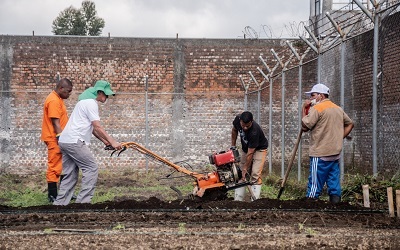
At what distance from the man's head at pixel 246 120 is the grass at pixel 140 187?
1.61m

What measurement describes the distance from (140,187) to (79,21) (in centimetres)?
4151

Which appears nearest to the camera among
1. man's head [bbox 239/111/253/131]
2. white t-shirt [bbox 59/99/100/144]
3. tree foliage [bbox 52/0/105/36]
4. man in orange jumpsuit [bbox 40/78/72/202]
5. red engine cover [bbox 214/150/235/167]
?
white t-shirt [bbox 59/99/100/144]

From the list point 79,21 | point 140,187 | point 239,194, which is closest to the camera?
point 239,194

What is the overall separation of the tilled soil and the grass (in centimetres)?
129

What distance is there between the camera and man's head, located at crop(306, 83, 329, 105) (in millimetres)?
8961

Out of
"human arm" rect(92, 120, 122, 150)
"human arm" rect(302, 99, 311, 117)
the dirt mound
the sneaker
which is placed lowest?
the sneaker

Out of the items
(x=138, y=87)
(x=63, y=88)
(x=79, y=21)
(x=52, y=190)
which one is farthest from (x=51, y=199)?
(x=79, y=21)

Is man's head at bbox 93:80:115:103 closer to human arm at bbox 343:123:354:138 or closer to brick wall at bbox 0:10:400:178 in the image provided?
human arm at bbox 343:123:354:138

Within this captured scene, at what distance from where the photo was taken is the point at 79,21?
54094 millimetres

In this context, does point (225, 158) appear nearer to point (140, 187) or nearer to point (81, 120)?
point (81, 120)

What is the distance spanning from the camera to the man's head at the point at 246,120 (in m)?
10.0

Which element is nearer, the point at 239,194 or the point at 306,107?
the point at 306,107

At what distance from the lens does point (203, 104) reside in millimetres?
18453

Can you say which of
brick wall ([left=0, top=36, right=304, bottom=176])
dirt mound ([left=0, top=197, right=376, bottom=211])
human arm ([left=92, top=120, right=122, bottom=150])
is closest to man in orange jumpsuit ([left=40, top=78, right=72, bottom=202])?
human arm ([left=92, top=120, right=122, bottom=150])
